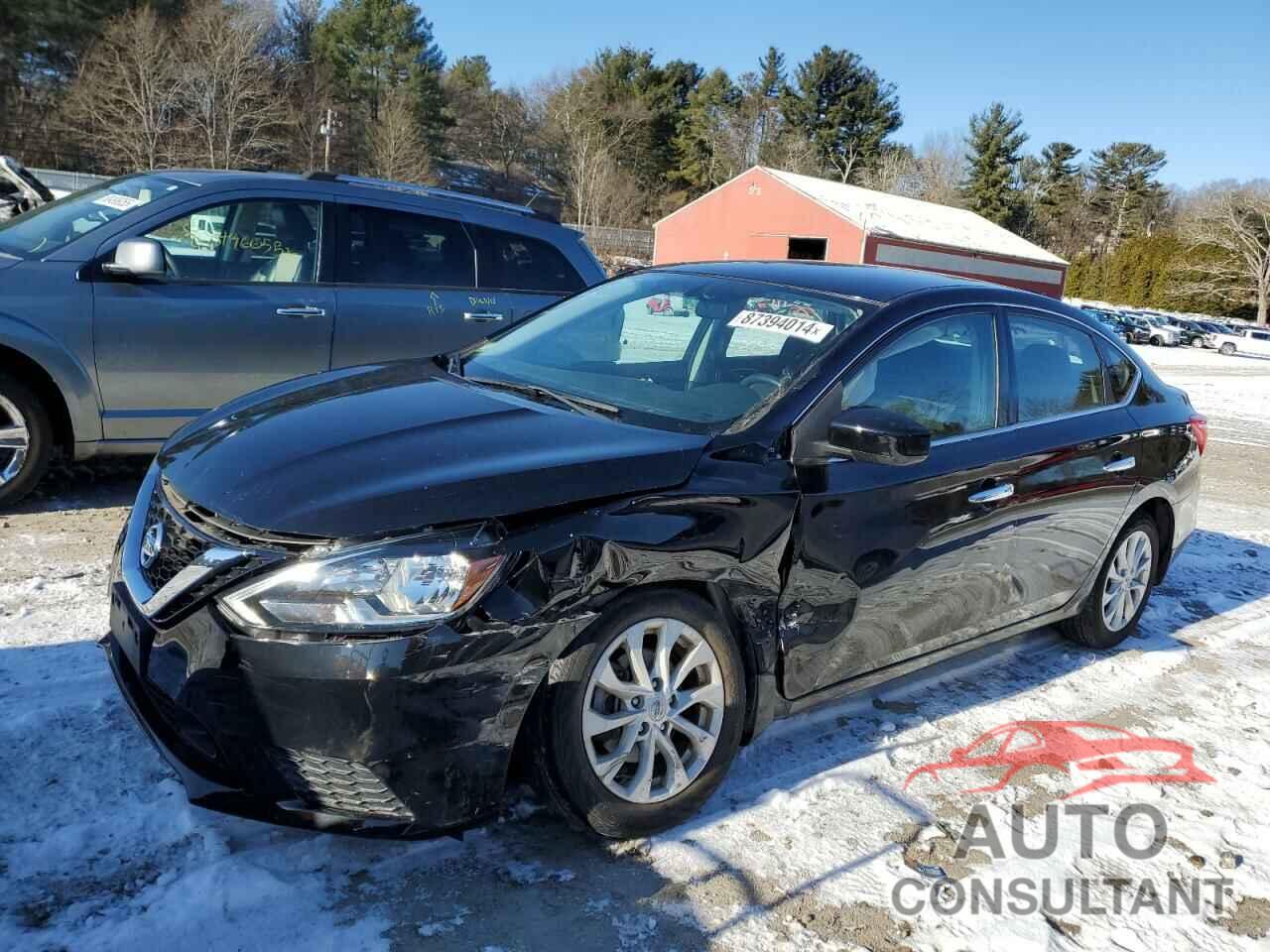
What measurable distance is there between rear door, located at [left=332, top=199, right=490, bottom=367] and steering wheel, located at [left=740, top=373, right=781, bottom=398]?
2.98 meters

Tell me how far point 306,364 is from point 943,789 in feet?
13.3

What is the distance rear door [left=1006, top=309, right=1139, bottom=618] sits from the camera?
398 cm

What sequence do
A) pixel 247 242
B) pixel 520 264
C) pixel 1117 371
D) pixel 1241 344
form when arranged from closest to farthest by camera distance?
pixel 1117 371 < pixel 247 242 < pixel 520 264 < pixel 1241 344

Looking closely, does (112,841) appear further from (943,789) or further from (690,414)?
(943,789)

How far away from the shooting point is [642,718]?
2.79 meters

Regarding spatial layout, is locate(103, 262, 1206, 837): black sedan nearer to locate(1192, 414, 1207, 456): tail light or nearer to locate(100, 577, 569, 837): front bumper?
locate(100, 577, 569, 837): front bumper

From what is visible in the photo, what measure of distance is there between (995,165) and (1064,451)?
86013 mm

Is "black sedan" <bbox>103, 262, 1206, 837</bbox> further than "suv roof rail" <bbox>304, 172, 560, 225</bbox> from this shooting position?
No

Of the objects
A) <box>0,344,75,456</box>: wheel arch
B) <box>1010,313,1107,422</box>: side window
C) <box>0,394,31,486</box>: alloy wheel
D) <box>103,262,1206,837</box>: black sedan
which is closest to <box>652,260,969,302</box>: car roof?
<box>103,262,1206,837</box>: black sedan

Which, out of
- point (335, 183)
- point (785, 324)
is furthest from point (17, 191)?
point (785, 324)

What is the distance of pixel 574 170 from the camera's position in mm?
67875

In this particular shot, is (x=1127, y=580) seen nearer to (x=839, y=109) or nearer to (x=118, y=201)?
(x=118, y=201)

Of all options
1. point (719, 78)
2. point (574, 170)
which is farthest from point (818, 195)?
point (719, 78)

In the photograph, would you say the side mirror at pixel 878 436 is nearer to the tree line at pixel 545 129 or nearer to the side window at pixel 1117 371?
the side window at pixel 1117 371
